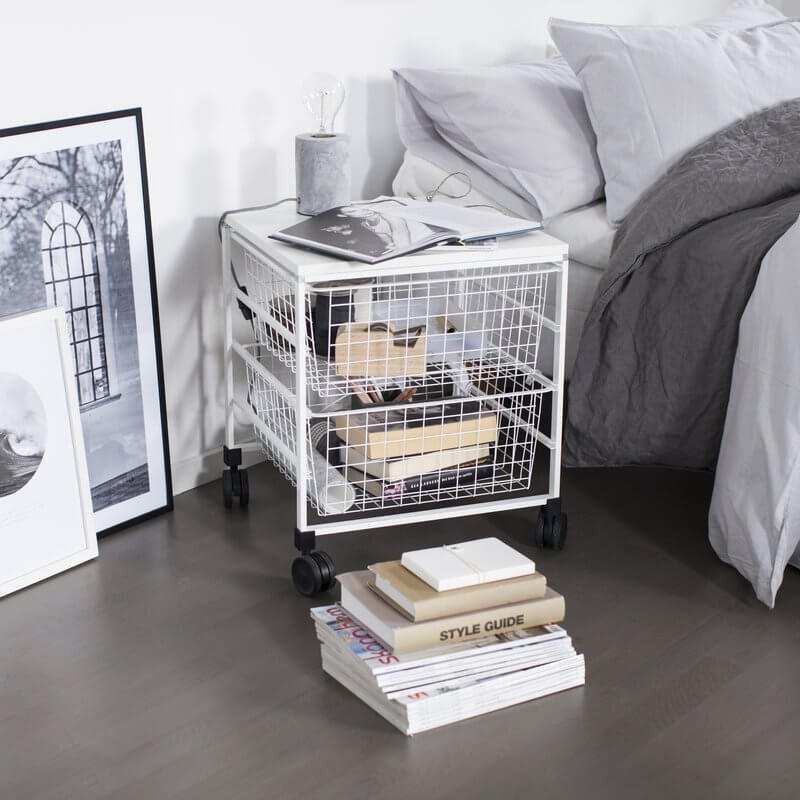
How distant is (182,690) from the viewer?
1533 millimetres

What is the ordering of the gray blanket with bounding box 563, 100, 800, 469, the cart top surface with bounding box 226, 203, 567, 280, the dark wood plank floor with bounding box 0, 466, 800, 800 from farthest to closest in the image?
the gray blanket with bounding box 563, 100, 800, 469 < the cart top surface with bounding box 226, 203, 567, 280 < the dark wood plank floor with bounding box 0, 466, 800, 800

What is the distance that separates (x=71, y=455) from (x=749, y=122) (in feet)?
4.40

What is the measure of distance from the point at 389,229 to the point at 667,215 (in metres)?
0.50

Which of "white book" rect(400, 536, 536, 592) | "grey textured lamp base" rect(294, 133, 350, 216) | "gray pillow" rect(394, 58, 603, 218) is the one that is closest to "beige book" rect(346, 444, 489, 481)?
"white book" rect(400, 536, 536, 592)

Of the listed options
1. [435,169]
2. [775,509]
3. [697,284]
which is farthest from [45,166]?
[775,509]

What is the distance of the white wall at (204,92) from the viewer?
1.75 metres

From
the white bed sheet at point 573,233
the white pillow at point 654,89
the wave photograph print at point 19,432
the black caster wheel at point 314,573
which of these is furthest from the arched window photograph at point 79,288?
the white pillow at point 654,89

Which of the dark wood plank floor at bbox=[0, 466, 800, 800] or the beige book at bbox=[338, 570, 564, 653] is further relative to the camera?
the beige book at bbox=[338, 570, 564, 653]

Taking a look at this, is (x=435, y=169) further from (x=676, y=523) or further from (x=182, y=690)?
(x=182, y=690)

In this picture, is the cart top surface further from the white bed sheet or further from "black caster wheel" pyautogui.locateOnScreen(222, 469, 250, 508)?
"black caster wheel" pyautogui.locateOnScreen(222, 469, 250, 508)

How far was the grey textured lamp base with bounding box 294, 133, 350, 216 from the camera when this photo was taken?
188 cm

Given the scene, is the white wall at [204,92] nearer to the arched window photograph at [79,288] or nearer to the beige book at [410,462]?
the arched window photograph at [79,288]

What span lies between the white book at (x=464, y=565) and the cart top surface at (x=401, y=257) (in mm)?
418

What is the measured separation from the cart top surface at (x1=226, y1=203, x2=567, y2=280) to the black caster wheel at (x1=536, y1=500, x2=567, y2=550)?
0.43 m
